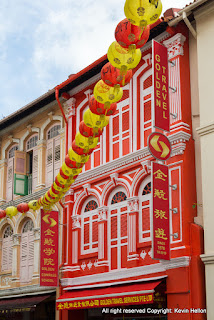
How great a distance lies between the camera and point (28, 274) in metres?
17.5

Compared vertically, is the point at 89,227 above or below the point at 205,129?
below

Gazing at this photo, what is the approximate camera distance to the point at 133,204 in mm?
14203

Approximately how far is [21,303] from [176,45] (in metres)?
8.35

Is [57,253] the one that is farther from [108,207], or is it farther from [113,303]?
[113,303]

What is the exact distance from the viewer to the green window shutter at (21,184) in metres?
18.4

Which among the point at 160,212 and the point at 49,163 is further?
the point at 49,163

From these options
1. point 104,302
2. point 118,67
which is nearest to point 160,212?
point 104,302

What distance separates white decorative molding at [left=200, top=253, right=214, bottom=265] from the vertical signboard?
9.04ft

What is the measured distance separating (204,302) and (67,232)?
534cm

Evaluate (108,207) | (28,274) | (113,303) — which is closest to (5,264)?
(28,274)

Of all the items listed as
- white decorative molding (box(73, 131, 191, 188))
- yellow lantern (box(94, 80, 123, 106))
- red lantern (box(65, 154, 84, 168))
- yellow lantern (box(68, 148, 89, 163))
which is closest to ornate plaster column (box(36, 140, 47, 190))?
white decorative molding (box(73, 131, 191, 188))

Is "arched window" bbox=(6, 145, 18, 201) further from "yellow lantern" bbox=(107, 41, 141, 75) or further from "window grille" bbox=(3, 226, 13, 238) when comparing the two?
"yellow lantern" bbox=(107, 41, 141, 75)

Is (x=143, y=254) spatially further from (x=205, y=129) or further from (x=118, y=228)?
(x=205, y=129)

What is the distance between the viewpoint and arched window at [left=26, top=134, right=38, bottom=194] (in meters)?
18.5
